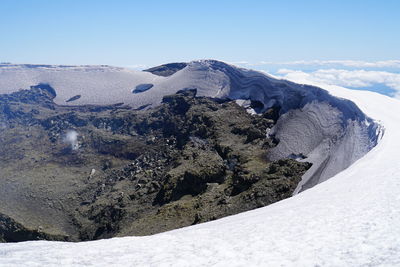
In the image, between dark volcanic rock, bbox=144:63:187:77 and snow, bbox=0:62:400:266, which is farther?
dark volcanic rock, bbox=144:63:187:77

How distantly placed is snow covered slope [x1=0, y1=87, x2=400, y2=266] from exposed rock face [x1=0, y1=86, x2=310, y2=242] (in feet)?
28.1

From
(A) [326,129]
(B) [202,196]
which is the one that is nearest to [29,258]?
(B) [202,196]

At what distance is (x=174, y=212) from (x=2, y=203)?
15.6m

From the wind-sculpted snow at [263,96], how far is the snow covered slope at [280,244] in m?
9.26

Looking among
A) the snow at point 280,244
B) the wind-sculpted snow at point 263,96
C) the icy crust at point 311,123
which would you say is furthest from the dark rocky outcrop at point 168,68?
the snow at point 280,244

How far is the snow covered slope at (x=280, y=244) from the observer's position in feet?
17.3

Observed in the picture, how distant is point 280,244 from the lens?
19.4 ft

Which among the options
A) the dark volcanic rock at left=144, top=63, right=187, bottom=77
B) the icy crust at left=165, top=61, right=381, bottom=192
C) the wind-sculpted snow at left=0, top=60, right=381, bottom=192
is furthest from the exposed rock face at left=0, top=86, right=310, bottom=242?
the dark volcanic rock at left=144, top=63, right=187, bottom=77

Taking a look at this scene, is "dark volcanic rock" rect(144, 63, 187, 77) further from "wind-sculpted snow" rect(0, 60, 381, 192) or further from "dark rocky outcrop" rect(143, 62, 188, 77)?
"wind-sculpted snow" rect(0, 60, 381, 192)

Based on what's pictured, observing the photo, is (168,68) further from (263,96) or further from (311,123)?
(311,123)

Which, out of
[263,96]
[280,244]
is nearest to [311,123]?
[263,96]

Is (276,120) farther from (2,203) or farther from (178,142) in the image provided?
(2,203)

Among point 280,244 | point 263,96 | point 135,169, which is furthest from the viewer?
point 263,96

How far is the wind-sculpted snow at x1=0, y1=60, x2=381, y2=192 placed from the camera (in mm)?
18391
